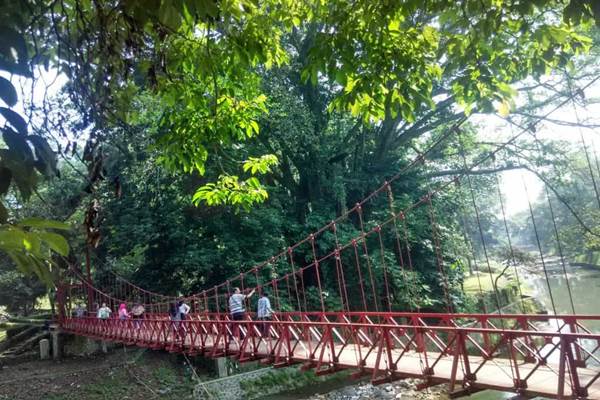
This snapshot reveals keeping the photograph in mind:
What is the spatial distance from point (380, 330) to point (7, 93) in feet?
13.9

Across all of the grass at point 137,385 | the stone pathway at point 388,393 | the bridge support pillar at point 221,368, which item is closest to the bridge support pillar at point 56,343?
the grass at point 137,385

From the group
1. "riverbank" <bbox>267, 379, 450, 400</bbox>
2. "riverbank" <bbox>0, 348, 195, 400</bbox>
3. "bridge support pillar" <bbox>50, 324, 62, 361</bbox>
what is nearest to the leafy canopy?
"riverbank" <bbox>267, 379, 450, 400</bbox>

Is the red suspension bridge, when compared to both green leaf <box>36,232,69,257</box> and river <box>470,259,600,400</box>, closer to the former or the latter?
river <box>470,259,600,400</box>

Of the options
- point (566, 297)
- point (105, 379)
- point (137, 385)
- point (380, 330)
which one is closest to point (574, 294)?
point (566, 297)

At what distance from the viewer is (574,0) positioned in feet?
4.75

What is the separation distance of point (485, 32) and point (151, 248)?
12.1 m

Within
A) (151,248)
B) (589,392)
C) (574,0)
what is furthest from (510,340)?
A: (151,248)

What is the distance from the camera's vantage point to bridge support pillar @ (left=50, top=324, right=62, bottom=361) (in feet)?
43.0

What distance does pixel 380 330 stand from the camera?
4.64 m

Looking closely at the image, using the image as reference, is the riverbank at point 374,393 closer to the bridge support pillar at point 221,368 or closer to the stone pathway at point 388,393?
the stone pathway at point 388,393

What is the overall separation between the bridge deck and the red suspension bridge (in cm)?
1

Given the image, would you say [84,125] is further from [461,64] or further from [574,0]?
[574,0]

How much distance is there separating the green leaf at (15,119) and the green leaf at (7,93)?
0.02 metres

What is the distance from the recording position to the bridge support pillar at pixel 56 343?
43.0ft
